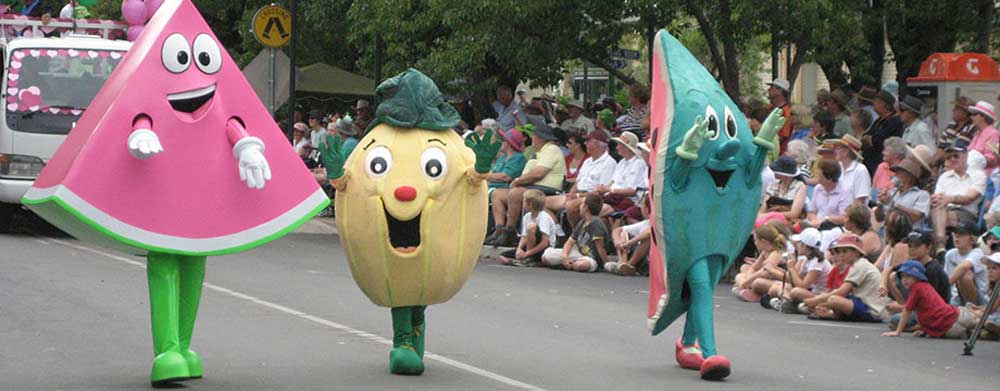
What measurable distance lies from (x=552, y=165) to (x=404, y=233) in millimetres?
10814

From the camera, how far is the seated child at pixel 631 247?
18.7m

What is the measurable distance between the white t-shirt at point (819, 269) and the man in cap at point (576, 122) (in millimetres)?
6776

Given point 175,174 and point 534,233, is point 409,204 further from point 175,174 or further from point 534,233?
point 534,233

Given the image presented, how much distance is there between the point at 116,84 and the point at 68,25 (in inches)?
525

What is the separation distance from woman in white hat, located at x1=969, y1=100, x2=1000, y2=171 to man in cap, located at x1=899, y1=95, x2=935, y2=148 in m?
1.32

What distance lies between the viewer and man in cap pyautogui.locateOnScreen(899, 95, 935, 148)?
1830 centimetres

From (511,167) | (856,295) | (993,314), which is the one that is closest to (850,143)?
(856,295)

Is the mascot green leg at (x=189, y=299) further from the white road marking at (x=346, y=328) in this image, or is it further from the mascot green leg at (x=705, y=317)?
the mascot green leg at (x=705, y=317)

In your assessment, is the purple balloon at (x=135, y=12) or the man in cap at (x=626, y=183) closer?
the man in cap at (x=626, y=183)

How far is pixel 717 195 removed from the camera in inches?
424

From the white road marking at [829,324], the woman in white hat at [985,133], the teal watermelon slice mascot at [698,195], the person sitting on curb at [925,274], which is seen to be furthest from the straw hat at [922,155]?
the teal watermelon slice mascot at [698,195]

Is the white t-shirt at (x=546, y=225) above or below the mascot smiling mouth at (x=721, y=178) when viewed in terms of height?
below

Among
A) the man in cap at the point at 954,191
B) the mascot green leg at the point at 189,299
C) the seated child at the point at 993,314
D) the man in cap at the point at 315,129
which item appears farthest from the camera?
the man in cap at the point at 315,129

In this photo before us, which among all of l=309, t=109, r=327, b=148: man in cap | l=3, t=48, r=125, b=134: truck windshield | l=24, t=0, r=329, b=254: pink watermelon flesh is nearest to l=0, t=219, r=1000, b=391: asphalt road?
l=24, t=0, r=329, b=254: pink watermelon flesh
